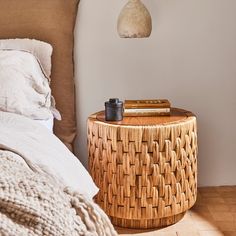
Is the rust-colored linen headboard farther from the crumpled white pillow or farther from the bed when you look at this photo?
the crumpled white pillow

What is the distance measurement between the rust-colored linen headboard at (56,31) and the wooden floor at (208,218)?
0.70 meters

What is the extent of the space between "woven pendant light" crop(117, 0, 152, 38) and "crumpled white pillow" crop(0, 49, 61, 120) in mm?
447

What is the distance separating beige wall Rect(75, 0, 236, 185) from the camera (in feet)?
8.81

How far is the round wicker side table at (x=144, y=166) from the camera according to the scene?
7.26 ft

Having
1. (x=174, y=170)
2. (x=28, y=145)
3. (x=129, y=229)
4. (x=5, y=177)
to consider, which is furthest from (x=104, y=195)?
(x=5, y=177)

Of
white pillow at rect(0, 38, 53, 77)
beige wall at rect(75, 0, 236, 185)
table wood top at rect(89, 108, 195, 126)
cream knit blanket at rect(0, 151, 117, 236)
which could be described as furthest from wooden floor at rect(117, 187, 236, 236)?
cream knit blanket at rect(0, 151, 117, 236)

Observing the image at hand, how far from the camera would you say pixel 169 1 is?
8.77ft

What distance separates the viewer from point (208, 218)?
246 centimetres

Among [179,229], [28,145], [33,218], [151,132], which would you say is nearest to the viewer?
[33,218]

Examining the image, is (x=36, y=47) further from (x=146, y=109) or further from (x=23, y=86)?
(x=146, y=109)

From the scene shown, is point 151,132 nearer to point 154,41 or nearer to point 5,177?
point 154,41

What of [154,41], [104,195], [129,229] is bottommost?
[129,229]

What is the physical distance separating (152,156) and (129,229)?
0.38m

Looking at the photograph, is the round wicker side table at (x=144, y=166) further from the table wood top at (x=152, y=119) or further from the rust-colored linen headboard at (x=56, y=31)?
the rust-colored linen headboard at (x=56, y=31)
